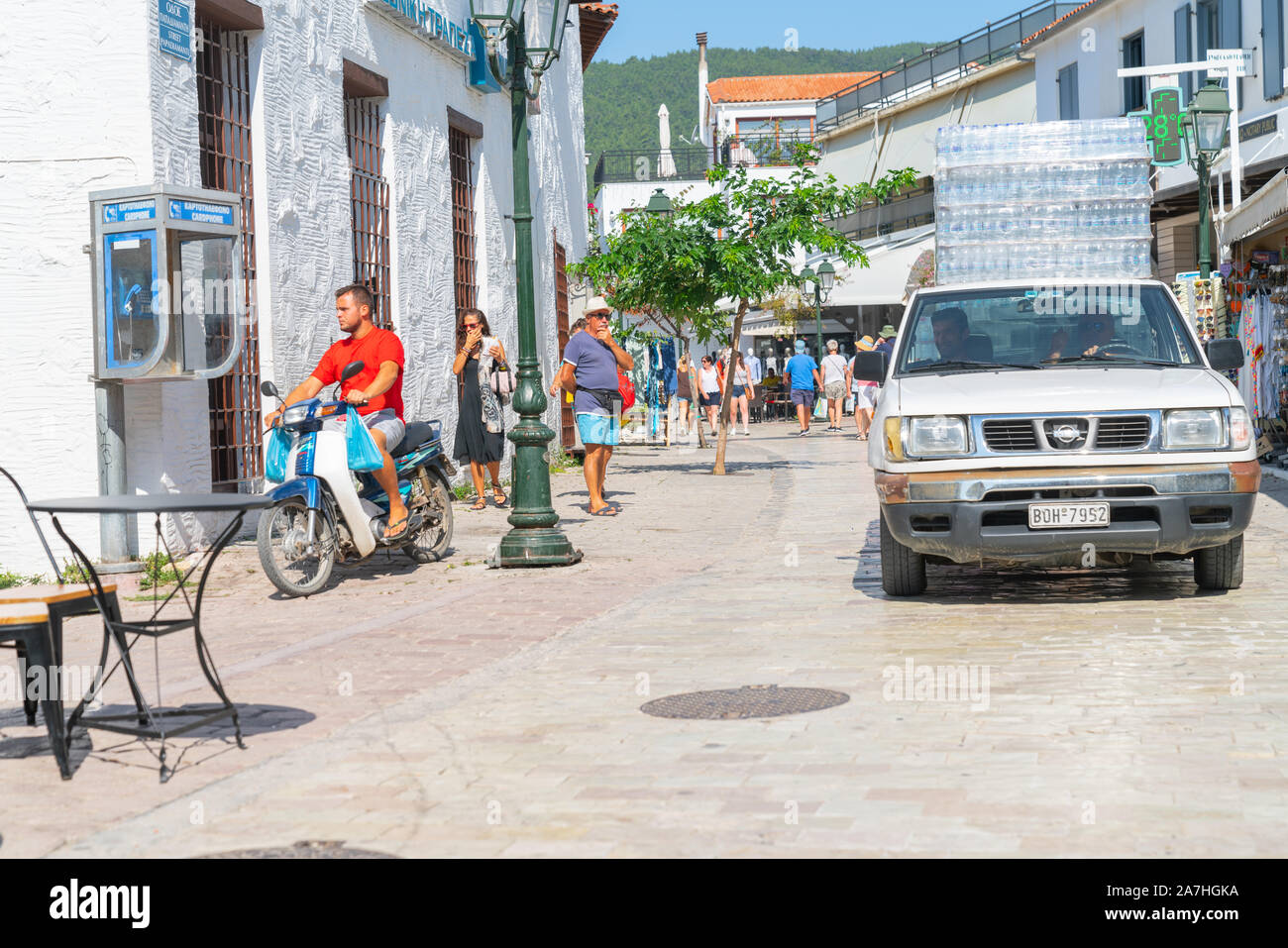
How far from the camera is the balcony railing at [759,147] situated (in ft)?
157

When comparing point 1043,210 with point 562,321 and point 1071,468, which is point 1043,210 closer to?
point 1071,468

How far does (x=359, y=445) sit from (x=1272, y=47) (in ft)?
66.8

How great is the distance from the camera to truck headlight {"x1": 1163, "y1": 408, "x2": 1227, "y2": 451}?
26.8 feet

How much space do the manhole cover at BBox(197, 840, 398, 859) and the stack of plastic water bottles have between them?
9.88m

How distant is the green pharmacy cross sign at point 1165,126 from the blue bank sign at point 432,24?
441 inches

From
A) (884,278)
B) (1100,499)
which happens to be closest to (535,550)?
(1100,499)

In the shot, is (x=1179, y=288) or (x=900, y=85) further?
(x=900, y=85)

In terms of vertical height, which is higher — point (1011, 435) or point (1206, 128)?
point (1206, 128)

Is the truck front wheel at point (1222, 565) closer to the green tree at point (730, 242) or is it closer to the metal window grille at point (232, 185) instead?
the metal window grille at point (232, 185)

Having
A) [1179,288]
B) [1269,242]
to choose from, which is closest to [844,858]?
[1269,242]

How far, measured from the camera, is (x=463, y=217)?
19031mm

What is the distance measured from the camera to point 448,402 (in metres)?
17.6
